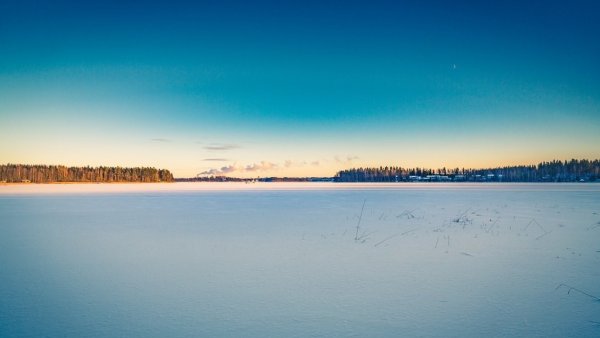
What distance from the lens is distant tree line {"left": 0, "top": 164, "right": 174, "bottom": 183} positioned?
13500 cm

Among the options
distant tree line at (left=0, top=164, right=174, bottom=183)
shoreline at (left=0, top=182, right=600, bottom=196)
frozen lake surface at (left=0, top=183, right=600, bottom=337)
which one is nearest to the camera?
frozen lake surface at (left=0, top=183, right=600, bottom=337)

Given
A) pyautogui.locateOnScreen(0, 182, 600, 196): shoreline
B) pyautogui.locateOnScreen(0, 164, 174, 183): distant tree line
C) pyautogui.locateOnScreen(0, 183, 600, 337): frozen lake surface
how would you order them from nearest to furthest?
pyautogui.locateOnScreen(0, 183, 600, 337): frozen lake surface → pyautogui.locateOnScreen(0, 182, 600, 196): shoreline → pyautogui.locateOnScreen(0, 164, 174, 183): distant tree line

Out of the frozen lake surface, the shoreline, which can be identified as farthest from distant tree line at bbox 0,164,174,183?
the frozen lake surface

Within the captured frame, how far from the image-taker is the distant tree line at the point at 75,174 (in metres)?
135

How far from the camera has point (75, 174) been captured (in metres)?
146

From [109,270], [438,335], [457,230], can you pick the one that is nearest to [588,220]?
[457,230]

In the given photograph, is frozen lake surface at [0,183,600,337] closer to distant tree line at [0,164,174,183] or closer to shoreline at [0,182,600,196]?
shoreline at [0,182,600,196]

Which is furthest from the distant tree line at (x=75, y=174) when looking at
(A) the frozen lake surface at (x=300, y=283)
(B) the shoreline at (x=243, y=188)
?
(A) the frozen lake surface at (x=300, y=283)

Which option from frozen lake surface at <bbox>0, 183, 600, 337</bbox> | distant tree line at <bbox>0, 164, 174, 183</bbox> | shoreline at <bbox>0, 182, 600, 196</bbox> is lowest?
frozen lake surface at <bbox>0, 183, 600, 337</bbox>

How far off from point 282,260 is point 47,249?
5102mm

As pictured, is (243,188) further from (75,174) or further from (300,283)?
(75,174)

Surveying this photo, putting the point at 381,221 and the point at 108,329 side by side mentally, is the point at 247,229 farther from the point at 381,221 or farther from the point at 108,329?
the point at 108,329

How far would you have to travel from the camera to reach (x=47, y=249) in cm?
790

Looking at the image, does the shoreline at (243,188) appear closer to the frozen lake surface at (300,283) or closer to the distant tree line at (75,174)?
the frozen lake surface at (300,283)
